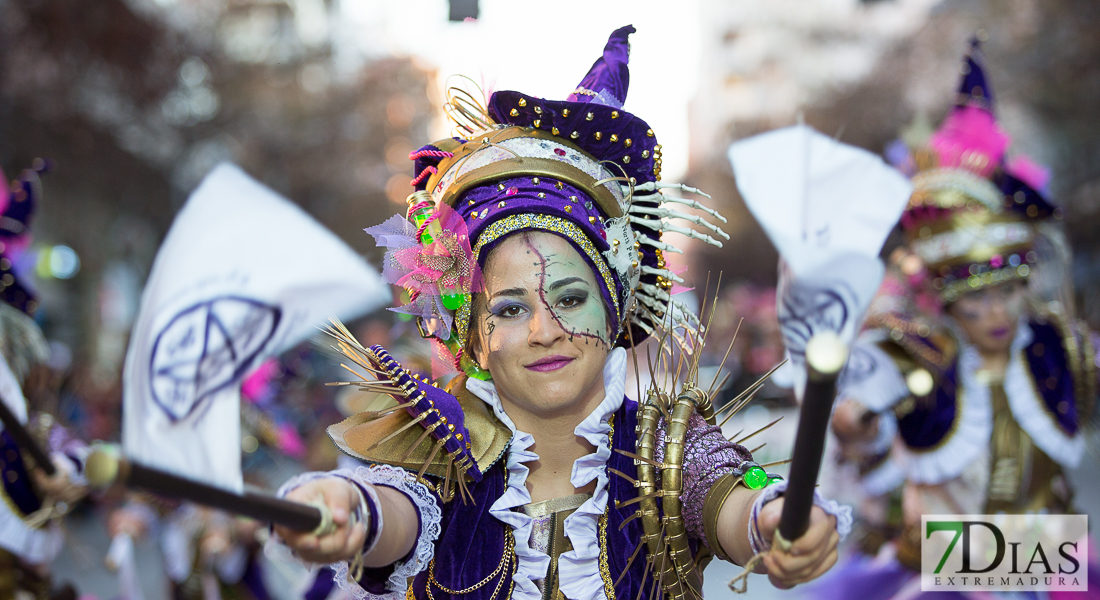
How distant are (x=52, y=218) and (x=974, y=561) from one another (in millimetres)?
14177

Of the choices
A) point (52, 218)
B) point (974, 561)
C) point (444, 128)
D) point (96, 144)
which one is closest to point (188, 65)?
point (96, 144)

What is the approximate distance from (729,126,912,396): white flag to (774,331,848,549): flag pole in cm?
8

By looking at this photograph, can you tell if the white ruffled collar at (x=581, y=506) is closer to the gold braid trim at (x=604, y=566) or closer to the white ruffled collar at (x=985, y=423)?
the gold braid trim at (x=604, y=566)

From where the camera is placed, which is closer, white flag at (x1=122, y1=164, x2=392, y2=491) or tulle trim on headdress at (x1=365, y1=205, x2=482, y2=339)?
white flag at (x1=122, y1=164, x2=392, y2=491)

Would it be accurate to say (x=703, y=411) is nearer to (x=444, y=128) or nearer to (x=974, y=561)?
(x=444, y=128)

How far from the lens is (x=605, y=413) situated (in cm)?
224

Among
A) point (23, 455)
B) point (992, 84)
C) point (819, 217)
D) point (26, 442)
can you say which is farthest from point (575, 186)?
point (992, 84)

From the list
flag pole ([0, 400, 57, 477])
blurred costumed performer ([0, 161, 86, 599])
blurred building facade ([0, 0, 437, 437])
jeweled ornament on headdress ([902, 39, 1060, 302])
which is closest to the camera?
flag pole ([0, 400, 57, 477])

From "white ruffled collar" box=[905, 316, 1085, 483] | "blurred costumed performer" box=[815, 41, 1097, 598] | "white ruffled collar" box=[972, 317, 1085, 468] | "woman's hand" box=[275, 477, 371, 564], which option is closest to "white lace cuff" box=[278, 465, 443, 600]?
"woman's hand" box=[275, 477, 371, 564]

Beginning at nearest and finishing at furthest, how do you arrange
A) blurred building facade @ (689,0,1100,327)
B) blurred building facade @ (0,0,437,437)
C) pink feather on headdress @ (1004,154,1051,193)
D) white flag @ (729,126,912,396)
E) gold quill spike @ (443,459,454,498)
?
1. white flag @ (729,126,912,396)
2. gold quill spike @ (443,459,454,498)
3. pink feather on headdress @ (1004,154,1051,193)
4. blurred building facade @ (0,0,437,437)
5. blurred building facade @ (689,0,1100,327)

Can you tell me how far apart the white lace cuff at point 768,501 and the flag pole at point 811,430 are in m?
0.10

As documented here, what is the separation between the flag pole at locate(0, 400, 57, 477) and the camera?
1.69 m

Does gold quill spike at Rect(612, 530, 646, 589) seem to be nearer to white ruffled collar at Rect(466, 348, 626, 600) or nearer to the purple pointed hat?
white ruffled collar at Rect(466, 348, 626, 600)

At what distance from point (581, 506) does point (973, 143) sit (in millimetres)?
3428
